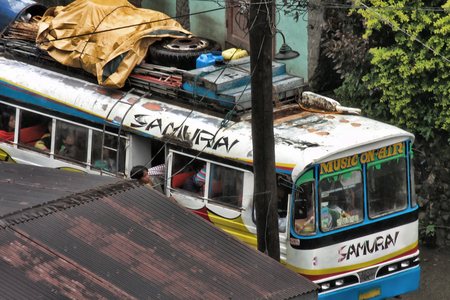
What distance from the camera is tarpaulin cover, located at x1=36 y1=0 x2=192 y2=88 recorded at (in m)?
9.08

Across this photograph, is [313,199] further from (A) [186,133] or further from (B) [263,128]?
(A) [186,133]

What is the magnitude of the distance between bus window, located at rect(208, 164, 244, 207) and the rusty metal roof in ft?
6.40

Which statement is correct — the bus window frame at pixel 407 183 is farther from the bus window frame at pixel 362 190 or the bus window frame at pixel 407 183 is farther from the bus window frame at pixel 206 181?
the bus window frame at pixel 206 181

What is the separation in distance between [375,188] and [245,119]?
1852 millimetres

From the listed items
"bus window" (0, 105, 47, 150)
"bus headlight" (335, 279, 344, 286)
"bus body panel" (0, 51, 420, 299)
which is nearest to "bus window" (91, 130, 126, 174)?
Answer: "bus body panel" (0, 51, 420, 299)

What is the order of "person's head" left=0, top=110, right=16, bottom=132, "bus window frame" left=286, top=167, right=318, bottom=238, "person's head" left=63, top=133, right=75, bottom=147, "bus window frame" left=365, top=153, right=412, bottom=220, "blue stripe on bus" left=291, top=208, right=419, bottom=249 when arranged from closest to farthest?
"bus window frame" left=286, top=167, right=318, bottom=238, "blue stripe on bus" left=291, top=208, right=419, bottom=249, "bus window frame" left=365, top=153, right=412, bottom=220, "person's head" left=63, top=133, right=75, bottom=147, "person's head" left=0, top=110, right=16, bottom=132

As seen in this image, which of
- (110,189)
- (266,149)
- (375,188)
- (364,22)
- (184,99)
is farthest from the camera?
(364,22)

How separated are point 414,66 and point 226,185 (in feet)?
13.2

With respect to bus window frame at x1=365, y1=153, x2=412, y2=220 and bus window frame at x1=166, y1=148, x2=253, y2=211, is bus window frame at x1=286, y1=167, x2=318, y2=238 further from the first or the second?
bus window frame at x1=365, y1=153, x2=412, y2=220

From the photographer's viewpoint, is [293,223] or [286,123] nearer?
[293,223]

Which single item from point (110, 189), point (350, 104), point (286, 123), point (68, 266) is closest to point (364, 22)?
point (350, 104)

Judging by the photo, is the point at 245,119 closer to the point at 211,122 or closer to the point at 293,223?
the point at 211,122

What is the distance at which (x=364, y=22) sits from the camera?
1034 centimetres

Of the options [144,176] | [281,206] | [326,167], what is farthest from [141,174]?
[326,167]
